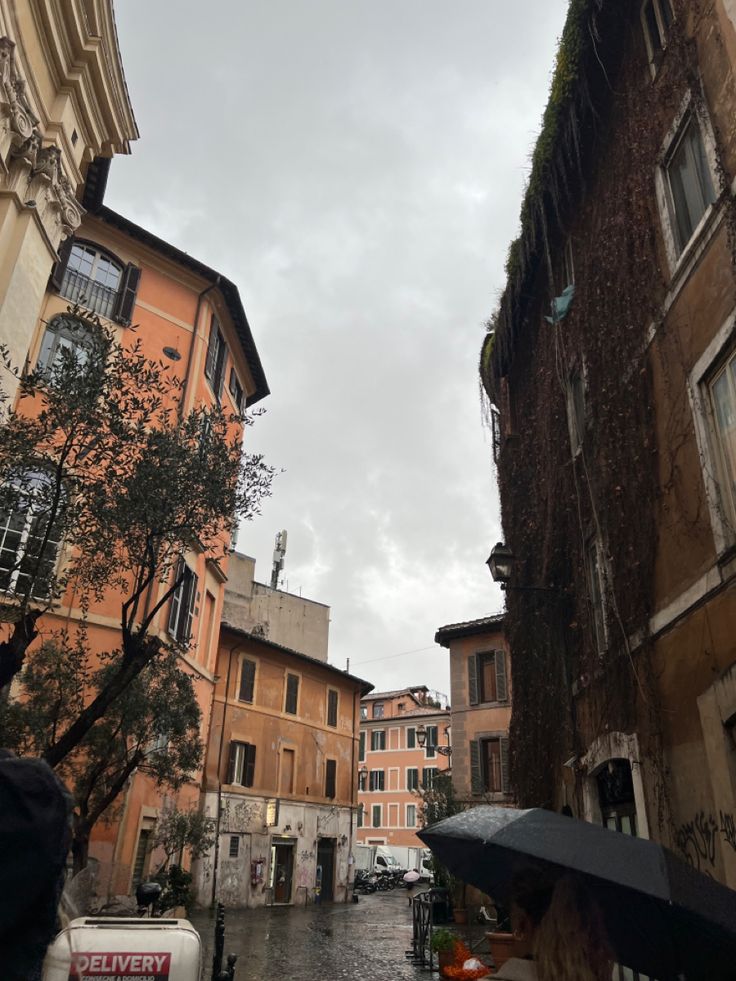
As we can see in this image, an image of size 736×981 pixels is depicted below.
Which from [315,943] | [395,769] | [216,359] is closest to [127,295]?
[216,359]

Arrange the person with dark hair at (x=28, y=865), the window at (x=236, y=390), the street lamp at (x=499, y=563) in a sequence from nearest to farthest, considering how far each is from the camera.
→ the person with dark hair at (x=28, y=865) → the street lamp at (x=499, y=563) → the window at (x=236, y=390)

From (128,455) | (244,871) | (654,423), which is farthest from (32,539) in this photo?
(244,871)

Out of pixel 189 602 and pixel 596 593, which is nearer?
pixel 596 593

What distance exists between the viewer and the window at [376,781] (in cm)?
5491

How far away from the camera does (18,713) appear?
36.4 feet

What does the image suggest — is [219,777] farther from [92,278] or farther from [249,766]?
[92,278]

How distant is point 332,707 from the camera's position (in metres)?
33.6

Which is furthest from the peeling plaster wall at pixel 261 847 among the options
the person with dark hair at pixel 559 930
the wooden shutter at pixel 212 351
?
the person with dark hair at pixel 559 930

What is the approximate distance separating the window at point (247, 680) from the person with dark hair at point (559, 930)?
24628 millimetres

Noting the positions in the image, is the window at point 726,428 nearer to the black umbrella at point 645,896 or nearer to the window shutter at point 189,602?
the black umbrella at point 645,896

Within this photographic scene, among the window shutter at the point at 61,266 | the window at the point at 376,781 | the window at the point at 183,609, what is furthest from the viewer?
the window at the point at 376,781

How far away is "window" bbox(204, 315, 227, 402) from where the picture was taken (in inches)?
840

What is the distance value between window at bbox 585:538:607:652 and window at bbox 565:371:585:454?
1578 millimetres

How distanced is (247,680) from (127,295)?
51.1 ft
